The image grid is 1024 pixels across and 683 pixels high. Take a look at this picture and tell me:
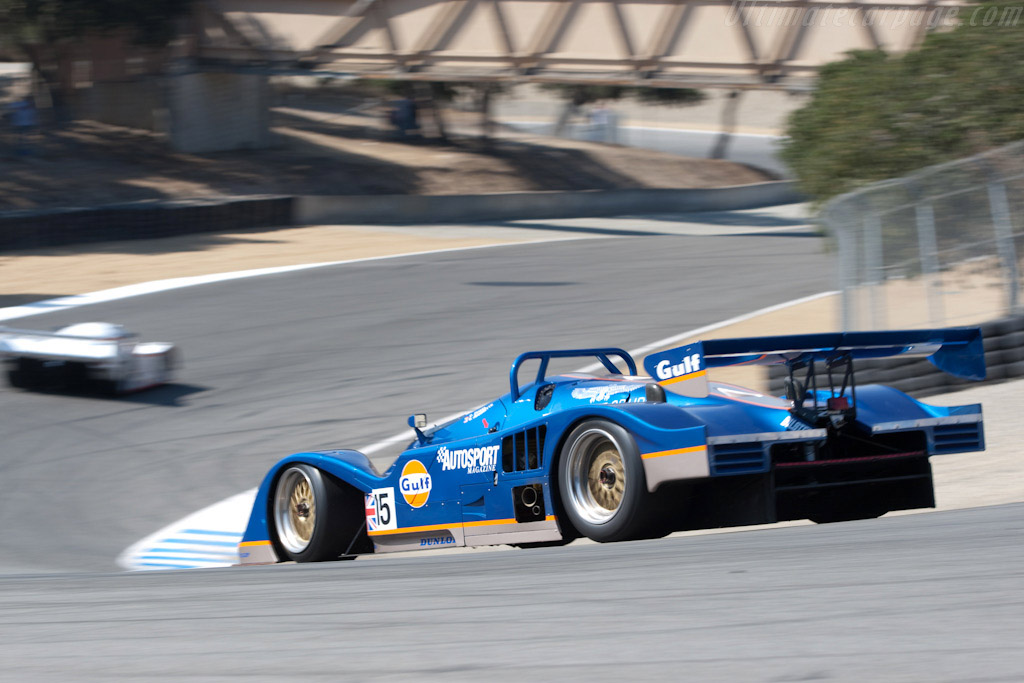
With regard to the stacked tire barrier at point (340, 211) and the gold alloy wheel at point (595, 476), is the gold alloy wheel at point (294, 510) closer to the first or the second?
the gold alloy wheel at point (595, 476)

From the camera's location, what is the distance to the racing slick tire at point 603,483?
565cm

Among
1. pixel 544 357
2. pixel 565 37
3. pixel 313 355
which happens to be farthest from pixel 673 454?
pixel 565 37

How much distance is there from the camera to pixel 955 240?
10703mm

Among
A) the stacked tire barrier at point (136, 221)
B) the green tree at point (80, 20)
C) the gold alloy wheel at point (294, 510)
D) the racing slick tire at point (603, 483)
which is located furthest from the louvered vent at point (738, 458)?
the green tree at point (80, 20)

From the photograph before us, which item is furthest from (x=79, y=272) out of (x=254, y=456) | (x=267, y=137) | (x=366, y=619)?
(x=366, y=619)

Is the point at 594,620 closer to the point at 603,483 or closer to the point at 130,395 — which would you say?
the point at 603,483

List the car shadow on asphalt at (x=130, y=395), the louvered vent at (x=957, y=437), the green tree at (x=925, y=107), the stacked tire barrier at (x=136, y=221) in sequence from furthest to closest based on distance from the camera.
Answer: the stacked tire barrier at (x=136, y=221), the green tree at (x=925, y=107), the car shadow on asphalt at (x=130, y=395), the louvered vent at (x=957, y=437)

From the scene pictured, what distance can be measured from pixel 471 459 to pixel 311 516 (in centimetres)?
136

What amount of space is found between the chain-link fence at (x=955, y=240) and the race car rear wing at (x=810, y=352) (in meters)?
4.37

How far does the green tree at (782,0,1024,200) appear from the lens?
14.9 meters

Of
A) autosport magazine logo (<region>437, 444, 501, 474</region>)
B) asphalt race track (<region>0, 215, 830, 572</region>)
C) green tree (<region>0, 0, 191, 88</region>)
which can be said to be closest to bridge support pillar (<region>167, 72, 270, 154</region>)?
green tree (<region>0, 0, 191, 88</region>)

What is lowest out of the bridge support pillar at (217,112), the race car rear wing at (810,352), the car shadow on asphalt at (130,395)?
the race car rear wing at (810,352)

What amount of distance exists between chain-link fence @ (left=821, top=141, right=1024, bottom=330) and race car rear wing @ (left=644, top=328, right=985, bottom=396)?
14.3ft

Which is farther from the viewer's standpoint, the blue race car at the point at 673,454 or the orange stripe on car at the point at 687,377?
the orange stripe on car at the point at 687,377
